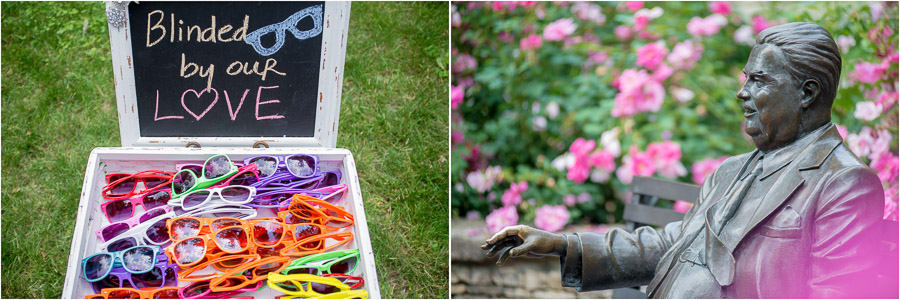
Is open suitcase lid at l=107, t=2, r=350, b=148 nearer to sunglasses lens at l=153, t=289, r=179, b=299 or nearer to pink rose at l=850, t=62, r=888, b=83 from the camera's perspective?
sunglasses lens at l=153, t=289, r=179, b=299

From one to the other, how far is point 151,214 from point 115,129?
5.23 ft

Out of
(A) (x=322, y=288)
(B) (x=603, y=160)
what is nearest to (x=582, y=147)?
(B) (x=603, y=160)

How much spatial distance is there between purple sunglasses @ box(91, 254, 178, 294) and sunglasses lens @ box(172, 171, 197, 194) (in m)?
0.31

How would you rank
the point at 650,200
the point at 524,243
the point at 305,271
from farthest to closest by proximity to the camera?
the point at 650,200
the point at 305,271
the point at 524,243

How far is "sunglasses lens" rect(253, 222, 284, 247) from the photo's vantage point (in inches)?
81.4

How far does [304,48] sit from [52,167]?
1.79m

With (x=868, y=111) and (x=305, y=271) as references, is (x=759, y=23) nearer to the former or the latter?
(x=868, y=111)

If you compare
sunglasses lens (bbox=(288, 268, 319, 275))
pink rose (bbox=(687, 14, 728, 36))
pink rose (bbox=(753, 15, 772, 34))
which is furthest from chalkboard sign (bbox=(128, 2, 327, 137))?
pink rose (bbox=(753, 15, 772, 34))

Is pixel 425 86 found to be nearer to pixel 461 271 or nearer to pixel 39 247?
pixel 461 271

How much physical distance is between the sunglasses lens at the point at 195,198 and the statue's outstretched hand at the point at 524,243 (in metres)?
1.03

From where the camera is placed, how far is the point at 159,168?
7.61ft

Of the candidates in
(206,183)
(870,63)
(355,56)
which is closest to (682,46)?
(870,63)

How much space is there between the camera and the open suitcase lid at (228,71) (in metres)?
2.21

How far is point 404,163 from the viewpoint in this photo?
3428 mm
